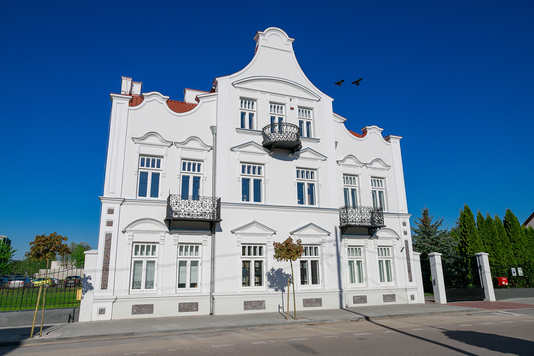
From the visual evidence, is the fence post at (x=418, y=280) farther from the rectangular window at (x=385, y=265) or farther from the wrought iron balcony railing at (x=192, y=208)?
the wrought iron balcony railing at (x=192, y=208)

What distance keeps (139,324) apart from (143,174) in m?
6.90

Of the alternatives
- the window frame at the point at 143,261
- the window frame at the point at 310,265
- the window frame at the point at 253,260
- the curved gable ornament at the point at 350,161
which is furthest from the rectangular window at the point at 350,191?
the window frame at the point at 143,261

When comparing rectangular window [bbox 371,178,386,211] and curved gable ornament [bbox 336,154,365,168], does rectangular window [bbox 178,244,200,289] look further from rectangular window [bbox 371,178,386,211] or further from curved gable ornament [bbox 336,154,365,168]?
rectangular window [bbox 371,178,386,211]

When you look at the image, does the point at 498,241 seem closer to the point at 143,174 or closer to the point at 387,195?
the point at 387,195

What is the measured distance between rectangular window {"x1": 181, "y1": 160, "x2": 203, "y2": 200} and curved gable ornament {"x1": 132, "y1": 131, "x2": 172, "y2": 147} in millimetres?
1309

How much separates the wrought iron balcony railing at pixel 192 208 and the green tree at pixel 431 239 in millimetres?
19791

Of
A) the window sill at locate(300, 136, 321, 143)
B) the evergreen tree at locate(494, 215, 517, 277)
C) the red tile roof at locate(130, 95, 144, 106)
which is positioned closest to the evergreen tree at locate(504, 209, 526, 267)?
the evergreen tree at locate(494, 215, 517, 277)

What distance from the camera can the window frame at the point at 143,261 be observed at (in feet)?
52.3

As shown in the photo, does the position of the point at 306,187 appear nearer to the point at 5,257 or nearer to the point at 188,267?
the point at 188,267

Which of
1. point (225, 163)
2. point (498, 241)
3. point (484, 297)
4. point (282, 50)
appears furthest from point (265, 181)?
point (498, 241)

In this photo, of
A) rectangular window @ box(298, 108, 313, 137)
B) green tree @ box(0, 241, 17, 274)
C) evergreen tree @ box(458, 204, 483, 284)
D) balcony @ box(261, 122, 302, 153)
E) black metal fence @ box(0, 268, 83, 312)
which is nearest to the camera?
black metal fence @ box(0, 268, 83, 312)

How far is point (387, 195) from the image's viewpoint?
Answer: 72.4ft

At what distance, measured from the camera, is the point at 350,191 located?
70.2 feet

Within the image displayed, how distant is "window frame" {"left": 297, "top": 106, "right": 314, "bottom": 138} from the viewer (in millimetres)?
21000
